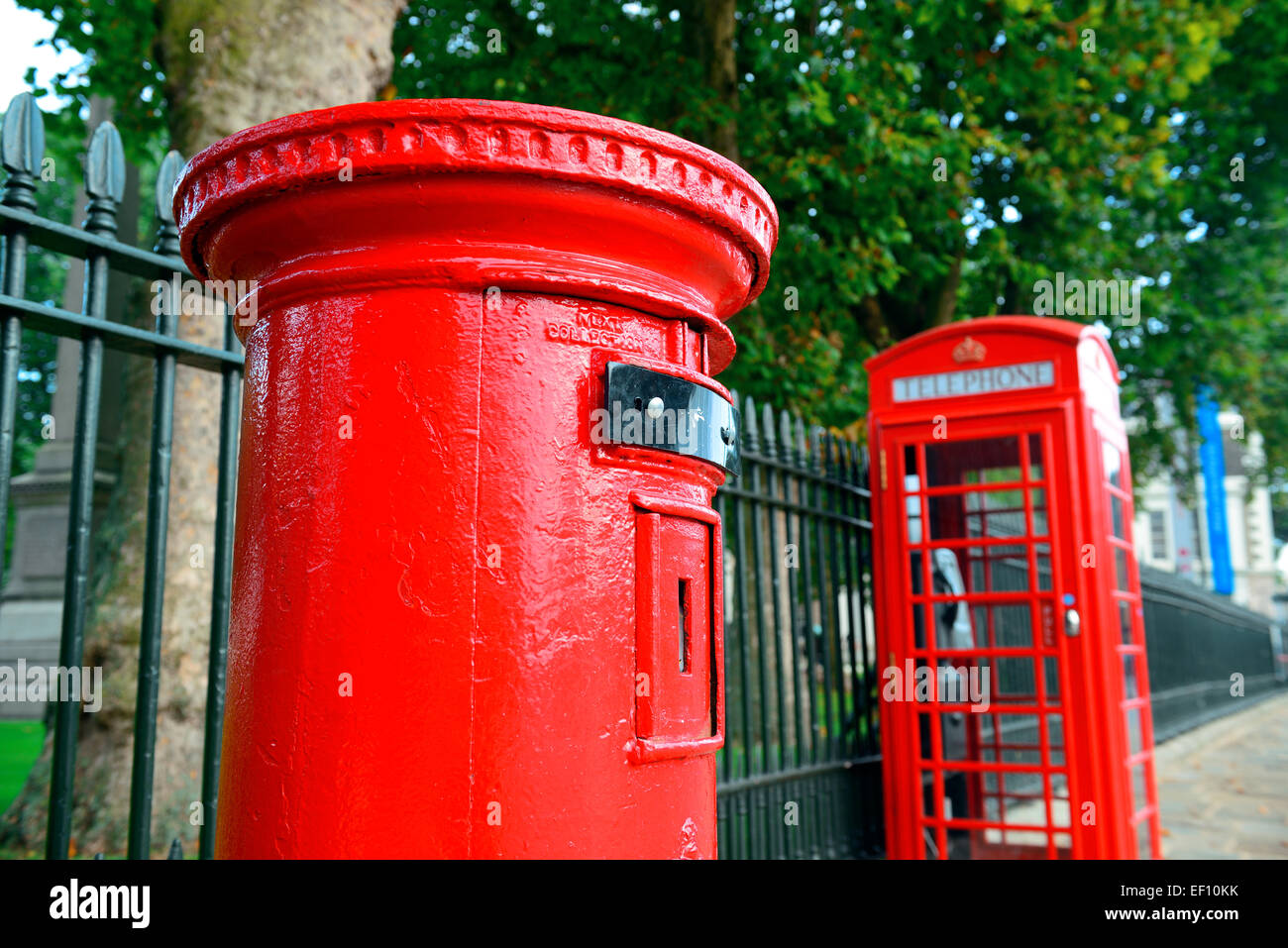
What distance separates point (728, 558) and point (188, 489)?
606 centimetres

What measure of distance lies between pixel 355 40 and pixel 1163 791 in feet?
26.7

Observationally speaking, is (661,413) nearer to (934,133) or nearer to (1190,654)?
(934,133)

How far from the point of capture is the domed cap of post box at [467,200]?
4.13 feet

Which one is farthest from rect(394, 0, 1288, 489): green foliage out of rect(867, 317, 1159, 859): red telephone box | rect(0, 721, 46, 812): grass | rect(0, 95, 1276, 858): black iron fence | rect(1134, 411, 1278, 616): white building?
rect(1134, 411, 1278, 616): white building

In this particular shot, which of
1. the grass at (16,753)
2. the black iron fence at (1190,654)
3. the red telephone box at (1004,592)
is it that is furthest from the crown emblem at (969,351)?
the black iron fence at (1190,654)

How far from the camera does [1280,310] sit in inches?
476

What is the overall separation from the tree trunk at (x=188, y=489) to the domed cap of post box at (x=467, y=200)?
11.6ft

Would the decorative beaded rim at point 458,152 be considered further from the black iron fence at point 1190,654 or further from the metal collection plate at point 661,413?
the black iron fence at point 1190,654

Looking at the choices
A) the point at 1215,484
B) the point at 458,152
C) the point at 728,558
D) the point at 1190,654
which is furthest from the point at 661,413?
the point at 1215,484

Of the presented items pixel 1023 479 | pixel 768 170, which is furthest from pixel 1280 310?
pixel 1023 479

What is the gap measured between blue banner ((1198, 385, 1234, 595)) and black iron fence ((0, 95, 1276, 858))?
830 centimetres

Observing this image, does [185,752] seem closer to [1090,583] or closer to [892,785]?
[892,785]

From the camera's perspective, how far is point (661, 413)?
136 cm

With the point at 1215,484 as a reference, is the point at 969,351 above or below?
below
